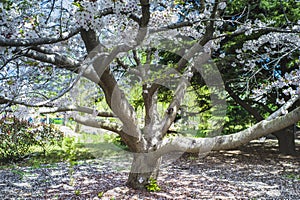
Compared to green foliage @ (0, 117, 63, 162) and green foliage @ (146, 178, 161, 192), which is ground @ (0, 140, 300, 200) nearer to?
green foliage @ (146, 178, 161, 192)

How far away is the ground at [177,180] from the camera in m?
4.30

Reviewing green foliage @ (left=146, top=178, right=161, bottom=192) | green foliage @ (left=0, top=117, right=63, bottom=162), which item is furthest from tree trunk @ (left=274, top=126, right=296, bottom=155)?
green foliage @ (left=0, top=117, right=63, bottom=162)

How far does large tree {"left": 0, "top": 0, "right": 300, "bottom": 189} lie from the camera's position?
9.02 ft

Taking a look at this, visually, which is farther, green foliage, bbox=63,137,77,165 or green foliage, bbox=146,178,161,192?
green foliage, bbox=63,137,77,165

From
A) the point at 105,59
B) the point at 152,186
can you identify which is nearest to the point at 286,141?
the point at 152,186

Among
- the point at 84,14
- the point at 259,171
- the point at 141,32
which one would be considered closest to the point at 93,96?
the point at 141,32

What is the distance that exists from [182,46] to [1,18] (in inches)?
187

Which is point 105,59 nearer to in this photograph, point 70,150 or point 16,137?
point 70,150

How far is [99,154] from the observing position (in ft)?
28.6

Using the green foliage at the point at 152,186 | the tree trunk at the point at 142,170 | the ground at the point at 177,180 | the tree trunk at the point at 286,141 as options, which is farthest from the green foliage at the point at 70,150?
the tree trunk at the point at 286,141

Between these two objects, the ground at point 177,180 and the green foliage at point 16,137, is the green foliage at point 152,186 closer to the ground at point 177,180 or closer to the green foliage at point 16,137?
the ground at point 177,180

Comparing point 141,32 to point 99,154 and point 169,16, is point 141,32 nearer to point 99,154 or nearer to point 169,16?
point 169,16

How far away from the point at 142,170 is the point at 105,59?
6.38 feet

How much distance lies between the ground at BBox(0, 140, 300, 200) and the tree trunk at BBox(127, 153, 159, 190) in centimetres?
13
